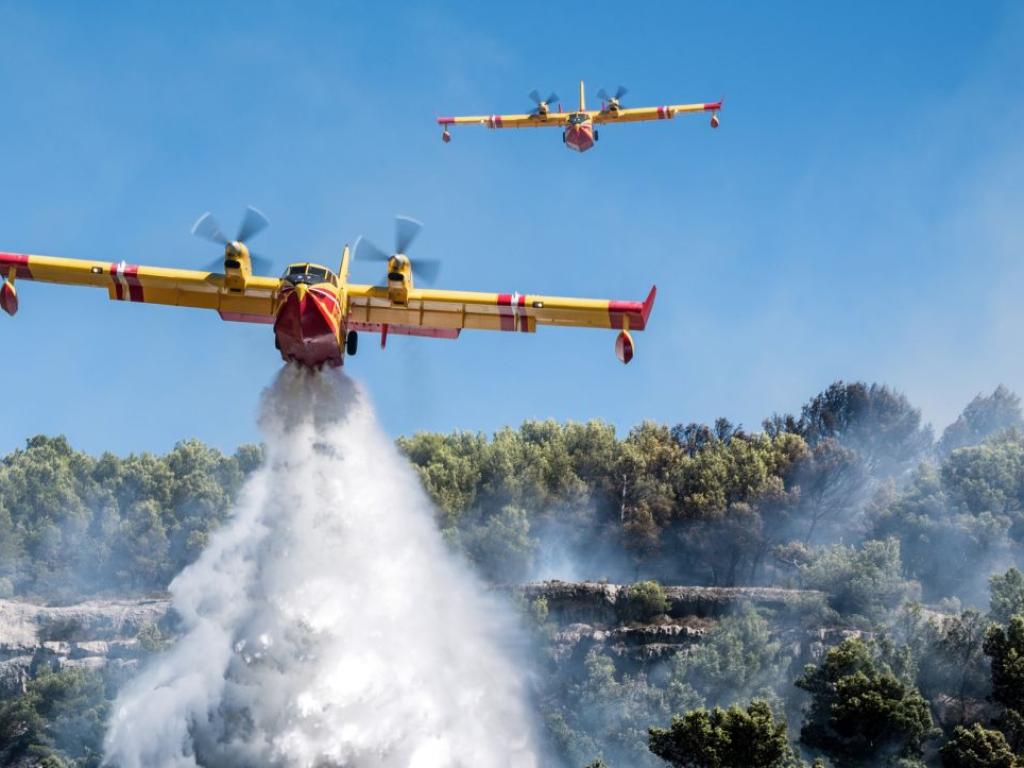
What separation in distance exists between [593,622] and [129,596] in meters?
31.1

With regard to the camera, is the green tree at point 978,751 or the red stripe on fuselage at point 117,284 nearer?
the red stripe on fuselage at point 117,284

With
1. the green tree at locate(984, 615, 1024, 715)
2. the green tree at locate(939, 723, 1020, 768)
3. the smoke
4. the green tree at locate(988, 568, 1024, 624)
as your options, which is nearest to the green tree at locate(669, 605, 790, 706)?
the green tree at locate(988, 568, 1024, 624)

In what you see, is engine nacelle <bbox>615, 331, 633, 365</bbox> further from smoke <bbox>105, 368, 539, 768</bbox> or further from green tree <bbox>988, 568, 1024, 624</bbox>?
green tree <bbox>988, 568, 1024, 624</bbox>

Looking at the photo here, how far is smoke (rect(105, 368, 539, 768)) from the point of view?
4906cm

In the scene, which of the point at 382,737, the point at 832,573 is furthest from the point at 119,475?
the point at 382,737

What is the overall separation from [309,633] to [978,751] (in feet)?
76.3

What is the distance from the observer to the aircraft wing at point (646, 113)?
86.2 meters

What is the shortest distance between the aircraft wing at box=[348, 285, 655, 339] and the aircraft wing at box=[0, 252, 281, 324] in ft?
9.80

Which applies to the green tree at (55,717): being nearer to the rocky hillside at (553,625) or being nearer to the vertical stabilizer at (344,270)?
the rocky hillside at (553,625)

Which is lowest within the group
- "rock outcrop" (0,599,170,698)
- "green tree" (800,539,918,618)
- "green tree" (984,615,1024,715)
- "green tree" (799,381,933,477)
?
"green tree" (984,615,1024,715)

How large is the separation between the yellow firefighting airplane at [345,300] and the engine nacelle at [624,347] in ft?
0.10

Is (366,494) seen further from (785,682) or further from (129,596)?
(129,596)

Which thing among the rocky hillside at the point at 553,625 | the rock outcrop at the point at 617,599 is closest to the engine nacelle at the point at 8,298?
the rocky hillside at the point at 553,625

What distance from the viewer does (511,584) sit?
8288 cm
